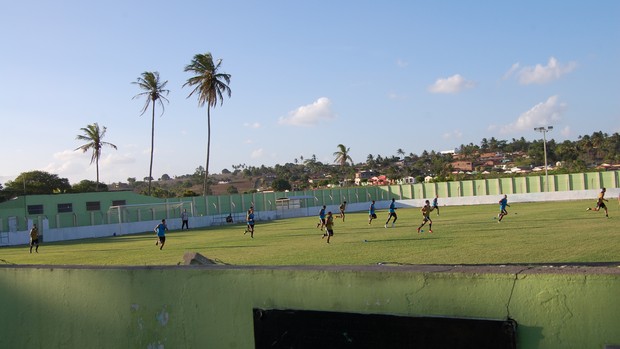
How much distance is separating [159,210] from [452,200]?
31.0 meters

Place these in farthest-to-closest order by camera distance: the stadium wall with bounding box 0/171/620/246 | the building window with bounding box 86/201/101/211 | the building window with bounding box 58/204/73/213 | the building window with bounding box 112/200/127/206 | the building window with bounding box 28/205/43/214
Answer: the building window with bounding box 112/200/127/206, the building window with bounding box 86/201/101/211, the building window with bounding box 58/204/73/213, the building window with bounding box 28/205/43/214, the stadium wall with bounding box 0/171/620/246

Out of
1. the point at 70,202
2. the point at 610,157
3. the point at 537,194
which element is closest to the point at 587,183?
the point at 537,194

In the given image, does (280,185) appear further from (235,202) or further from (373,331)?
(373,331)

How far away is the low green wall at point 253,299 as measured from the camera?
156 inches

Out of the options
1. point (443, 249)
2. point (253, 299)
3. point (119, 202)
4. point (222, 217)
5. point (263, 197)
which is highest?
point (119, 202)

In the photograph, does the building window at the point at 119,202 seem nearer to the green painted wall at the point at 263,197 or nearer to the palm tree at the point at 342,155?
the green painted wall at the point at 263,197

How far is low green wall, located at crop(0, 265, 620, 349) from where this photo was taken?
3971mm

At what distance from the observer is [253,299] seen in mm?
5090

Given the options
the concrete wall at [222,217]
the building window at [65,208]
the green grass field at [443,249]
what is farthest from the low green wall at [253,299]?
the building window at [65,208]

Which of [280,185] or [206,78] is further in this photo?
[280,185]

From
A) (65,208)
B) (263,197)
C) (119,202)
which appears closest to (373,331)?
(65,208)

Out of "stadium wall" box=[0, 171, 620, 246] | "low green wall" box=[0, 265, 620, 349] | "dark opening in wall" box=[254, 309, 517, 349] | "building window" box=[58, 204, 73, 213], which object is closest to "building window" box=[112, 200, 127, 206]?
"stadium wall" box=[0, 171, 620, 246]

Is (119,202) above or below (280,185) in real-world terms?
below

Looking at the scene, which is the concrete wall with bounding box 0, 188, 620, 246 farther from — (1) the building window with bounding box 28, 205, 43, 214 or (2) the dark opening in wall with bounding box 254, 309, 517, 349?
(2) the dark opening in wall with bounding box 254, 309, 517, 349
